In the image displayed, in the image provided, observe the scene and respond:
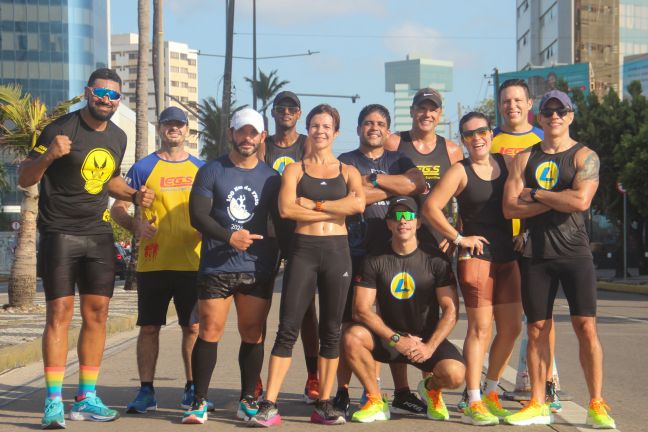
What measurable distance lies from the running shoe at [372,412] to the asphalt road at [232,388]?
0.29 feet

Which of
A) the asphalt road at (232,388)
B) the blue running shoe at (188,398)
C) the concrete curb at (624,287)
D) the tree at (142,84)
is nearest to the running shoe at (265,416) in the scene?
the asphalt road at (232,388)

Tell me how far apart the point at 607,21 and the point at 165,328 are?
85.2 meters

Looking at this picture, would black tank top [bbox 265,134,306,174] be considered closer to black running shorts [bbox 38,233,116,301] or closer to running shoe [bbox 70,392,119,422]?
black running shorts [bbox 38,233,116,301]

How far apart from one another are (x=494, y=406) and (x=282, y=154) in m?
2.62

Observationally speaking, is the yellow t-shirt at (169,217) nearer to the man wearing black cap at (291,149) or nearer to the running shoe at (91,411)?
the man wearing black cap at (291,149)

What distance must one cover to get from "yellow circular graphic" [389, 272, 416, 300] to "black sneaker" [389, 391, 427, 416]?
30.9 inches

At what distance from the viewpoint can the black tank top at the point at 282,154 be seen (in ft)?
29.5

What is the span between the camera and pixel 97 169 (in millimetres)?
8070

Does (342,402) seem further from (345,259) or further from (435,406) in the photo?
(345,259)

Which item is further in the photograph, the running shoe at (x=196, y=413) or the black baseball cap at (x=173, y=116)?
the black baseball cap at (x=173, y=116)

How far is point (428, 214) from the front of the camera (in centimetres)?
805

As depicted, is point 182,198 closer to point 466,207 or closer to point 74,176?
point 74,176

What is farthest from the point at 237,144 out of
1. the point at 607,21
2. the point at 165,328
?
the point at 607,21

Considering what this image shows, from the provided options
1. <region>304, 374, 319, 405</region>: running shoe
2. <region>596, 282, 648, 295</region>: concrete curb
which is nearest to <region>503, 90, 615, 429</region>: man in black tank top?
<region>304, 374, 319, 405</region>: running shoe
